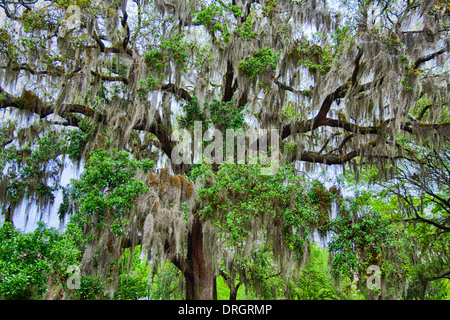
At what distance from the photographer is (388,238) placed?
764cm

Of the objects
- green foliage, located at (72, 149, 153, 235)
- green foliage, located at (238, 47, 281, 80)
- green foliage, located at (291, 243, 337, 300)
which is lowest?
green foliage, located at (291, 243, 337, 300)

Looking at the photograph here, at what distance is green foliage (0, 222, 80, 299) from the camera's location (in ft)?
17.8

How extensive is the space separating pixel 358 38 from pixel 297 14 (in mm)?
2888

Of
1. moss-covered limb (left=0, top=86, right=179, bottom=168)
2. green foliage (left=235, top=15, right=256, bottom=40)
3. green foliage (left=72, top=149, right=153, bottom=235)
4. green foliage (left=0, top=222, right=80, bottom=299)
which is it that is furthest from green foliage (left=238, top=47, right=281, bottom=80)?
green foliage (left=0, top=222, right=80, bottom=299)

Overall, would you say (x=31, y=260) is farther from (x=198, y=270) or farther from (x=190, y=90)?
(x=190, y=90)

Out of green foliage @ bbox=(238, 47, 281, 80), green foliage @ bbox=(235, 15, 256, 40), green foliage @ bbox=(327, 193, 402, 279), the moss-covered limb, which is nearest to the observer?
green foliage @ bbox=(327, 193, 402, 279)

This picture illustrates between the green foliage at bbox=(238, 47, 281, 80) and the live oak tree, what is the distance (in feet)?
0.12

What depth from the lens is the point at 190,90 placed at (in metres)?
11.8

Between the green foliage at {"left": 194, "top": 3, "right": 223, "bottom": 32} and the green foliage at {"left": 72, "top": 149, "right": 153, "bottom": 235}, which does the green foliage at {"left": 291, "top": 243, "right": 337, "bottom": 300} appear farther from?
the green foliage at {"left": 72, "top": 149, "right": 153, "bottom": 235}

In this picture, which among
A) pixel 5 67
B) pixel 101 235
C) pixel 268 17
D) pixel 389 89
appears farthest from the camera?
pixel 268 17

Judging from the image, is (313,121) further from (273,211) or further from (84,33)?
(84,33)

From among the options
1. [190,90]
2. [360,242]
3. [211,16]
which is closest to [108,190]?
[190,90]

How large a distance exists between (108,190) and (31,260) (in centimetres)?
214
